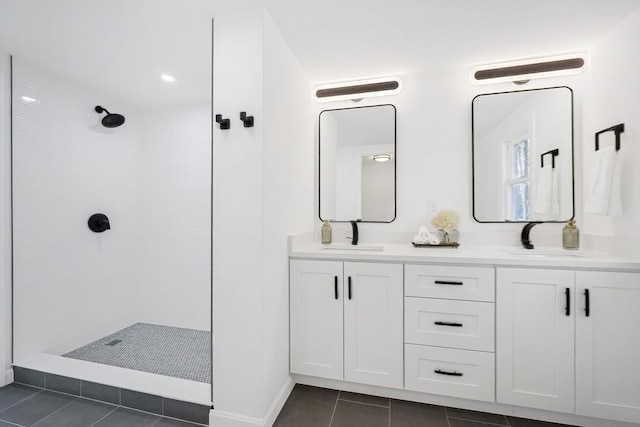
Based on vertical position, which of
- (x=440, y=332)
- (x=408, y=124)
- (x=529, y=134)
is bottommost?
(x=440, y=332)

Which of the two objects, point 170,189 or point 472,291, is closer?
point 472,291

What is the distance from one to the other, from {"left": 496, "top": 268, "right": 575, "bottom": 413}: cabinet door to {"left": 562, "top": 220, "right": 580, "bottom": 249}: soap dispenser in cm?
56

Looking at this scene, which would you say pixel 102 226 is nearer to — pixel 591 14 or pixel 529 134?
pixel 529 134

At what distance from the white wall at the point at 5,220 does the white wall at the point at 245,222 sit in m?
1.71

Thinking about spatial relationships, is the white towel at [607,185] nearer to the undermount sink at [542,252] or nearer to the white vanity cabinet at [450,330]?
the undermount sink at [542,252]

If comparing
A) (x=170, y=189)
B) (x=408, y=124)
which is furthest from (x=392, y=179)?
(x=170, y=189)

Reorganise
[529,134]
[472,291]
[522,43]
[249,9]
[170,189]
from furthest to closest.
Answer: [170,189] < [529,134] < [522,43] < [472,291] < [249,9]

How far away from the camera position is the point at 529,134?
2.21m

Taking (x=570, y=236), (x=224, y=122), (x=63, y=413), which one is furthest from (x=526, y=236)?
(x=63, y=413)

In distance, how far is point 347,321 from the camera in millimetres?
1944

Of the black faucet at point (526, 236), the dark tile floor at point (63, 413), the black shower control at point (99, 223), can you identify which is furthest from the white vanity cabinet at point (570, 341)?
the black shower control at point (99, 223)

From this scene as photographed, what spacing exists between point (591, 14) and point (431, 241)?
5.41 feet

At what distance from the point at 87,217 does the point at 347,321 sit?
8.52ft

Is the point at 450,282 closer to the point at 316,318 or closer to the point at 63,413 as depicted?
the point at 316,318
